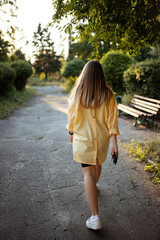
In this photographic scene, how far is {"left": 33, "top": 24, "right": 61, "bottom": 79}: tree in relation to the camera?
50750mm

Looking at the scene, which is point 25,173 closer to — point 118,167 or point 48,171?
point 48,171

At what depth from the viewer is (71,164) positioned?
13.7 ft

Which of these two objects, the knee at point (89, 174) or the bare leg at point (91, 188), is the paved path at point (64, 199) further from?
the knee at point (89, 174)

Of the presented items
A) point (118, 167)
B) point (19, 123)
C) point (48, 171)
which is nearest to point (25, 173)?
point (48, 171)

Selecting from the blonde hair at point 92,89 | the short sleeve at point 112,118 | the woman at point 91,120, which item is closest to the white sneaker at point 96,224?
the woman at point 91,120

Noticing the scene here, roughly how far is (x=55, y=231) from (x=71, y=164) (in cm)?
187

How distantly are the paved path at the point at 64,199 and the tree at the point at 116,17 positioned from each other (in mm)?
2626

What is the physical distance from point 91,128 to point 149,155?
259 cm

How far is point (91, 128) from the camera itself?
2283 millimetres

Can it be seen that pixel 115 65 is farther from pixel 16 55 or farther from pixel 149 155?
pixel 16 55

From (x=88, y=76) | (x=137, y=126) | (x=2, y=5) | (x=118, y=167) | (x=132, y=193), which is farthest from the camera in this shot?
(x=2, y=5)

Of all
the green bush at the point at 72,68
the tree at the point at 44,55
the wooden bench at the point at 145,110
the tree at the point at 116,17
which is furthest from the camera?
the tree at the point at 44,55

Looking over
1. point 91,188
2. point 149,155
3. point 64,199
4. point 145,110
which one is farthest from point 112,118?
point 145,110

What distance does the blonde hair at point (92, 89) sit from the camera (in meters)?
2.23
